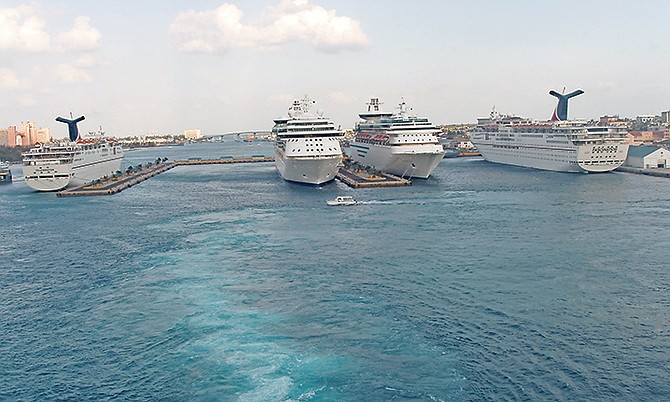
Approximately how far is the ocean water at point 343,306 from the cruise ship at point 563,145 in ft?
88.9

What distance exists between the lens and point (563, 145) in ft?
236

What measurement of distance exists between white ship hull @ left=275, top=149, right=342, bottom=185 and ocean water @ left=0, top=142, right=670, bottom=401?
14616 mm

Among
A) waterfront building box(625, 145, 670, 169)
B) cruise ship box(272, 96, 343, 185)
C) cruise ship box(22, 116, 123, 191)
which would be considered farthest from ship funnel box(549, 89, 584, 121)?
cruise ship box(22, 116, 123, 191)

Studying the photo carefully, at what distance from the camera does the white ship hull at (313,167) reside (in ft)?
191

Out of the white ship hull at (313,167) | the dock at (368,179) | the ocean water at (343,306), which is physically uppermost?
the white ship hull at (313,167)

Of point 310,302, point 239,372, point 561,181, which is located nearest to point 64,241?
point 310,302

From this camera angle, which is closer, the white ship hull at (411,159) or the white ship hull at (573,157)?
the white ship hull at (411,159)

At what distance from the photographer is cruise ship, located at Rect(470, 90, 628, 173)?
6894 cm

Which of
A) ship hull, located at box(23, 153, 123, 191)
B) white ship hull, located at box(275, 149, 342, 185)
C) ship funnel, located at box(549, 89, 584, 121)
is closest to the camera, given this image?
white ship hull, located at box(275, 149, 342, 185)

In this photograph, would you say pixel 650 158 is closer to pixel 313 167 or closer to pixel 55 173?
pixel 313 167

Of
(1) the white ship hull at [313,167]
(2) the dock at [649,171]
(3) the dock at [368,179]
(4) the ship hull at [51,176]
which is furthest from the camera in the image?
(2) the dock at [649,171]

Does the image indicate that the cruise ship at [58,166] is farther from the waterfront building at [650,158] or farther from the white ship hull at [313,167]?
the waterfront building at [650,158]

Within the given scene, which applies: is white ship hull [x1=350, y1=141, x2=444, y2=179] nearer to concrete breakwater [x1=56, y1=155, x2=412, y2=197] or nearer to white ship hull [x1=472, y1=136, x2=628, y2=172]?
concrete breakwater [x1=56, y1=155, x2=412, y2=197]

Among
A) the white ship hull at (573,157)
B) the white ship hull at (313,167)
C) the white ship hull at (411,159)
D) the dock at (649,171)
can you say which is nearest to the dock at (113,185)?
the white ship hull at (313,167)
